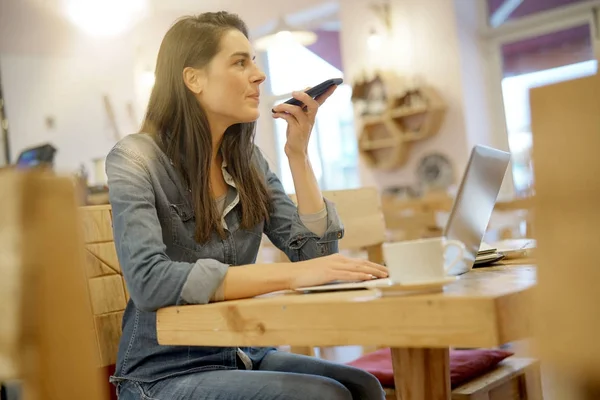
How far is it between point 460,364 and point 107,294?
81 centimetres

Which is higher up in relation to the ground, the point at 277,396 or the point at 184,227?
the point at 184,227

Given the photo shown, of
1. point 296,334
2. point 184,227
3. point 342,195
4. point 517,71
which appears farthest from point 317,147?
point 296,334

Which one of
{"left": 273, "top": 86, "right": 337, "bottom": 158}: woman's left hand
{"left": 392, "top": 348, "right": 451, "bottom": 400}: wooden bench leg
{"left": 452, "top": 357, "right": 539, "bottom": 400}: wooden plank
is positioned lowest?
{"left": 452, "top": 357, "right": 539, "bottom": 400}: wooden plank

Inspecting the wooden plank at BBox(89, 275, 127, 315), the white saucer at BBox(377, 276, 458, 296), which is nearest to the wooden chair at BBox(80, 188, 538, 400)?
the wooden plank at BBox(89, 275, 127, 315)

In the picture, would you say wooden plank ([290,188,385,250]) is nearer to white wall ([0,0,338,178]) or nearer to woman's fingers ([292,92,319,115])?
woman's fingers ([292,92,319,115])

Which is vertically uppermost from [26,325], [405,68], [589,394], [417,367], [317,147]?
[405,68]

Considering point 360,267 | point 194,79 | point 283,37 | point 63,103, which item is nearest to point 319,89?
point 194,79

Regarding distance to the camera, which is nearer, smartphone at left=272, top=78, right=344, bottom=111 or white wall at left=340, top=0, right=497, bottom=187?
smartphone at left=272, top=78, right=344, bottom=111

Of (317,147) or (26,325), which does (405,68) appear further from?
(26,325)

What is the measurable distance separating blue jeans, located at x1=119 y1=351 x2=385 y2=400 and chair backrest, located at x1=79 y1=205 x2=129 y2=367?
0.60 ft

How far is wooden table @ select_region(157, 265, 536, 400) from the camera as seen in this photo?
76cm

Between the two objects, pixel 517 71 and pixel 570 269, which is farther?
pixel 517 71

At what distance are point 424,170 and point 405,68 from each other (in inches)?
35.1

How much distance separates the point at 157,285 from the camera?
1.11m
